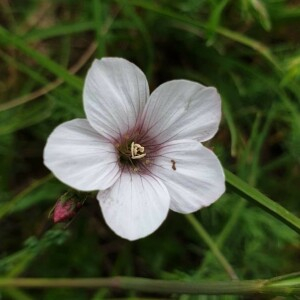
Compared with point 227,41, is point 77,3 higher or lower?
higher

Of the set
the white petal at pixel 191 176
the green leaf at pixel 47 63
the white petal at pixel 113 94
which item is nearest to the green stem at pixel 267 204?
the white petal at pixel 191 176

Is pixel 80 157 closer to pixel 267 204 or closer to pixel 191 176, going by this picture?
pixel 191 176

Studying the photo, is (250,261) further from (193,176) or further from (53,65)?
(53,65)

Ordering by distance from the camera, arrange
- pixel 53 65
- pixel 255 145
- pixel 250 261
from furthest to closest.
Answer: pixel 255 145 < pixel 250 261 < pixel 53 65

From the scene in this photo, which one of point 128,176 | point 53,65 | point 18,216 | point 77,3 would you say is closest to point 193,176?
point 128,176

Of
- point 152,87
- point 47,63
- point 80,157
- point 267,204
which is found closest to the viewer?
point 80,157

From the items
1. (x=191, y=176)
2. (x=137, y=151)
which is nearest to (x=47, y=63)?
(x=137, y=151)
